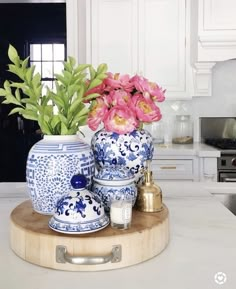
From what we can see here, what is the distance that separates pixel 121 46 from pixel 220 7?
0.81 meters

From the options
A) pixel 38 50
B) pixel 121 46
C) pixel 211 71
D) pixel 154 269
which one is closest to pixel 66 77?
pixel 154 269

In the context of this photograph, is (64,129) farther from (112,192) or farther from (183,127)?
(183,127)

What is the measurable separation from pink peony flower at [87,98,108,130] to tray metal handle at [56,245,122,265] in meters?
0.34

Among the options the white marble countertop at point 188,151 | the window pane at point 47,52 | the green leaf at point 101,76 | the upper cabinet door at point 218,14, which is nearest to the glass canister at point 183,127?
the white marble countertop at point 188,151

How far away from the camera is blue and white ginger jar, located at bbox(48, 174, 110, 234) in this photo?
75 centimetres

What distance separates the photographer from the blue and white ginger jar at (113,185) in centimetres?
87

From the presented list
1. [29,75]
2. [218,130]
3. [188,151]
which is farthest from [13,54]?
[218,130]

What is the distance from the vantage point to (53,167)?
2.84ft

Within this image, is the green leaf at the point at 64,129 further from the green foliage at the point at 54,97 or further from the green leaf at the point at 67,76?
the green leaf at the point at 67,76

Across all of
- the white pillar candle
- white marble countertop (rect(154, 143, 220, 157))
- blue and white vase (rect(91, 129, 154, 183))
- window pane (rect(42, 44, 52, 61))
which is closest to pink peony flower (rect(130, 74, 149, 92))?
blue and white vase (rect(91, 129, 154, 183))

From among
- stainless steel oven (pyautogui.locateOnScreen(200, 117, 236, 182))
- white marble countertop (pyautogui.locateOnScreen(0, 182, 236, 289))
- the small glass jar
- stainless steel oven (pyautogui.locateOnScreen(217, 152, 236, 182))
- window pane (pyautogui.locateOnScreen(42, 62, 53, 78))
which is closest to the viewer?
white marble countertop (pyautogui.locateOnScreen(0, 182, 236, 289))

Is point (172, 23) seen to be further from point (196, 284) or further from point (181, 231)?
point (196, 284)

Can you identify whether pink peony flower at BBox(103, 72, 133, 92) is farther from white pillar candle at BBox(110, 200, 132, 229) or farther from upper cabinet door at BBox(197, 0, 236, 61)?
upper cabinet door at BBox(197, 0, 236, 61)

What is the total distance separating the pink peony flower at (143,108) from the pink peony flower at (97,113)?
0.07 meters
